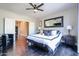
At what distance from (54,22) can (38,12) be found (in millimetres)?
462

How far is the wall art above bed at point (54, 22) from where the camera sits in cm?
241

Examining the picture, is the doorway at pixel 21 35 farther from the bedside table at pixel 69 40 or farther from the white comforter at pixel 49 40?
the bedside table at pixel 69 40

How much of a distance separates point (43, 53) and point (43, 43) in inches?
9.3

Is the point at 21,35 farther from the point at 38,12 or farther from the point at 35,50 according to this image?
the point at 38,12

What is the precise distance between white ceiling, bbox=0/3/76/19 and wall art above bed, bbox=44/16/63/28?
17 centimetres

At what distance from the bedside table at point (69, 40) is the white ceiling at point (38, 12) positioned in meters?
0.67

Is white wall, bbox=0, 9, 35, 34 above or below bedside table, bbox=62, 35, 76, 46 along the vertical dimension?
above

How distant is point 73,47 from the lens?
2.36 meters

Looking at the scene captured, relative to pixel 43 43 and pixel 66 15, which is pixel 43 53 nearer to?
pixel 43 43

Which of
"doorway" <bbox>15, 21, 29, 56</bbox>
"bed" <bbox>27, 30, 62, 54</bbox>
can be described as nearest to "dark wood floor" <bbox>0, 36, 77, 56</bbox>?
"doorway" <bbox>15, 21, 29, 56</bbox>

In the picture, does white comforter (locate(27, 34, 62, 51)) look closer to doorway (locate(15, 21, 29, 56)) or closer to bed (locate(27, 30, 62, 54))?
bed (locate(27, 30, 62, 54))

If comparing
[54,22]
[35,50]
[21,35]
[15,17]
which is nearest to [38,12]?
[54,22]

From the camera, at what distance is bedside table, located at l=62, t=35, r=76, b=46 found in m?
2.34

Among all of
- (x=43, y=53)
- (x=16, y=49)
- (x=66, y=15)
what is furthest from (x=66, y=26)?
(x=16, y=49)
